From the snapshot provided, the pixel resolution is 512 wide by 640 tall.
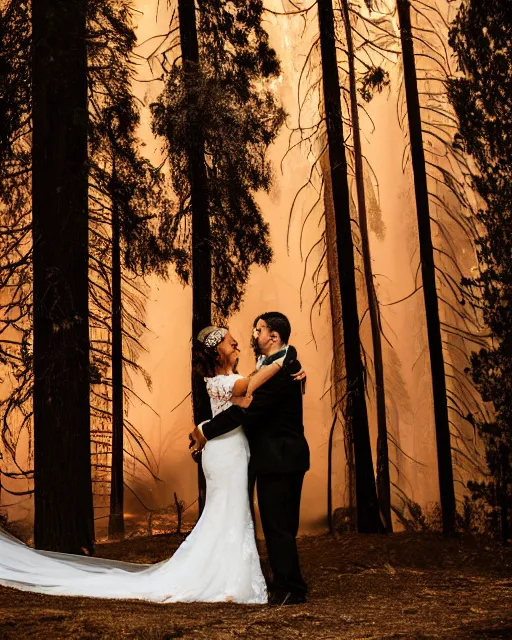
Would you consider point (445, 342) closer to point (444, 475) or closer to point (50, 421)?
point (444, 475)

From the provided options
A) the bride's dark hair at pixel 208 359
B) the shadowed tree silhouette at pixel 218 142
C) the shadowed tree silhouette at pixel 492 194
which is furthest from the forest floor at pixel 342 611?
the shadowed tree silhouette at pixel 218 142

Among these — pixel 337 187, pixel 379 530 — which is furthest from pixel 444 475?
pixel 337 187

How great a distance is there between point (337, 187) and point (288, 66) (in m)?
1.35

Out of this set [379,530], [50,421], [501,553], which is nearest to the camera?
[50,421]

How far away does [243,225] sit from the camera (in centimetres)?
695

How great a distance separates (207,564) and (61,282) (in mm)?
2162

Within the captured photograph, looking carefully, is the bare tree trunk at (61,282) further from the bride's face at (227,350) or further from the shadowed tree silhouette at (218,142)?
the bride's face at (227,350)

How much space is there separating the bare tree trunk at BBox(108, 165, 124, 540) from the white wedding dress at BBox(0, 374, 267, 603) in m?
2.60

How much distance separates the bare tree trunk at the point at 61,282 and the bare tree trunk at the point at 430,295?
2934 mm

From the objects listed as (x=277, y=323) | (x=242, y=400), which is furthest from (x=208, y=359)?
(x=277, y=323)

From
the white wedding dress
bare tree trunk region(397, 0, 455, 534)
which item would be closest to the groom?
the white wedding dress

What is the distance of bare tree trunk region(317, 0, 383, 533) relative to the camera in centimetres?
668

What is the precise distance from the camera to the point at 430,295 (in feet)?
23.4

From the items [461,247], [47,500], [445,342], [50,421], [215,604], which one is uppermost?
[461,247]
